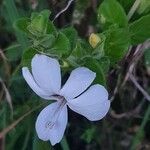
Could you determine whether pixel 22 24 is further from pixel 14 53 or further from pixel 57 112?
pixel 14 53

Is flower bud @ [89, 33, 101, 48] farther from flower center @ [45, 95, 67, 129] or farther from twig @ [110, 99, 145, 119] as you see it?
twig @ [110, 99, 145, 119]

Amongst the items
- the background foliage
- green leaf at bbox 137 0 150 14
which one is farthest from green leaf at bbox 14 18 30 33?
green leaf at bbox 137 0 150 14

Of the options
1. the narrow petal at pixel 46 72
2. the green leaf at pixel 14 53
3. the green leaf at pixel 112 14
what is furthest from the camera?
the green leaf at pixel 14 53

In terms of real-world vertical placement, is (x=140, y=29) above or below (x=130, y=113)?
above

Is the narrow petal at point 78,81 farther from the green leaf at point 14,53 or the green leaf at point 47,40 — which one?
the green leaf at point 14,53

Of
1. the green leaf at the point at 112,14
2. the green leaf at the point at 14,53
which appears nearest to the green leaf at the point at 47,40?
the green leaf at the point at 112,14

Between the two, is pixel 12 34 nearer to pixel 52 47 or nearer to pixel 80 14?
pixel 80 14

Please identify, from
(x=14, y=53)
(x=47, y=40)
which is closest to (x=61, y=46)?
(x=47, y=40)
